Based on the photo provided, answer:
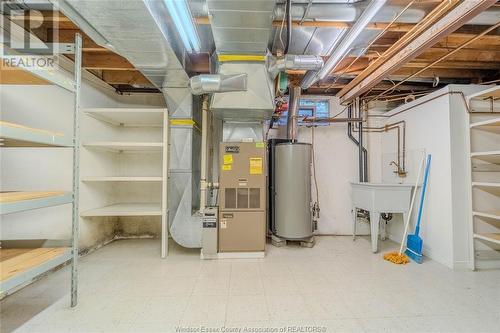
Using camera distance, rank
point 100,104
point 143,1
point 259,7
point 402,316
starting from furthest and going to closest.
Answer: point 100,104 < point 402,316 < point 259,7 < point 143,1

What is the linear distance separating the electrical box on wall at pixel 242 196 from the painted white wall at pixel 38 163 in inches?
72.4

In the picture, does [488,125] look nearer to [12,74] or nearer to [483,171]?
[483,171]

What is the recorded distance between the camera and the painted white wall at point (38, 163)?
2209mm

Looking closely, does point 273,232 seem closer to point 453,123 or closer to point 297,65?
point 297,65

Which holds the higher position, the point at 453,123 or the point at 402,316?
the point at 453,123

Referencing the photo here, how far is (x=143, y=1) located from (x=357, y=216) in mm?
3933

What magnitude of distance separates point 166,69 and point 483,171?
3.79m

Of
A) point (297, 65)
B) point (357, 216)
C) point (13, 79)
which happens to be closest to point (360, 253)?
point (357, 216)

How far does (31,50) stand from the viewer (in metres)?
2.03

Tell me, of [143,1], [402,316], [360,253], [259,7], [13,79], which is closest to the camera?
[143,1]

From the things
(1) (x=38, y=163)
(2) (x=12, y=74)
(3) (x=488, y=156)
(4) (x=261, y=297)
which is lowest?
(4) (x=261, y=297)

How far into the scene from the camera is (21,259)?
1562mm

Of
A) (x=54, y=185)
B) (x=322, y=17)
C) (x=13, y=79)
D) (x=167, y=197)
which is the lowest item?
(x=167, y=197)

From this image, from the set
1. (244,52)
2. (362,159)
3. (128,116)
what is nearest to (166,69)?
(244,52)
